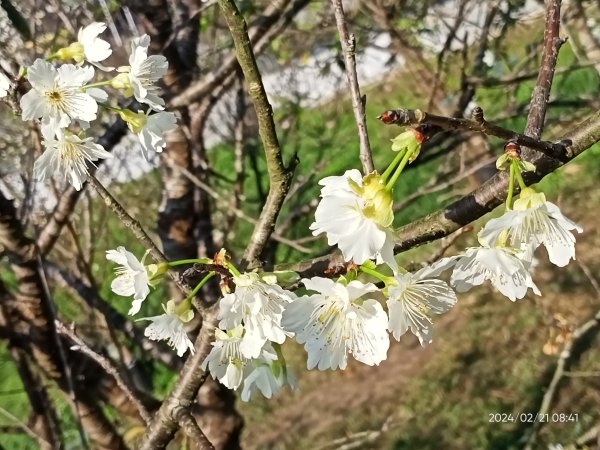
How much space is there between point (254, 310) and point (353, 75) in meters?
0.40

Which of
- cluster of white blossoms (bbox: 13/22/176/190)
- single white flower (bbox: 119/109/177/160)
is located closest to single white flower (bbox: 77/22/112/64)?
cluster of white blossoms (bbox: 13/22/176/190)

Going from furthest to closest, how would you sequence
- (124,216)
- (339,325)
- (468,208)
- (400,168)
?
(124,216), (339,325), (468,208), (400,168)

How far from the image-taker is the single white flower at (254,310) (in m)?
0.91

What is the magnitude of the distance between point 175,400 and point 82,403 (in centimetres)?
92

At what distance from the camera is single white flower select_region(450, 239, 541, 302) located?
91 cm

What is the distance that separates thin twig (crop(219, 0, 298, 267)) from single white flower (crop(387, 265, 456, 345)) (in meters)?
0.21

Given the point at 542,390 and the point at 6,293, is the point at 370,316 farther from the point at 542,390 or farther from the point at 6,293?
the point at 542,390

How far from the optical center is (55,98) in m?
1.07

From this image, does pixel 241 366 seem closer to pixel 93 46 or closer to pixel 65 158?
pixel 65 158

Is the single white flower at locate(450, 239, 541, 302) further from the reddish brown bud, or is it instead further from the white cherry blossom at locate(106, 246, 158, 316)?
the white cherry blossom at locate(106, 246, 158, 316)

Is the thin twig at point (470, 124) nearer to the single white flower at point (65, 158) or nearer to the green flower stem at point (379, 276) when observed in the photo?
the green flower stem at point (379, 276)

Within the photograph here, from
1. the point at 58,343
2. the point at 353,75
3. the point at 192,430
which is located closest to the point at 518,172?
the point at 353,75

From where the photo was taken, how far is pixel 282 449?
3.58 metres

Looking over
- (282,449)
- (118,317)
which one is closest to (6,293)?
(118,317)
